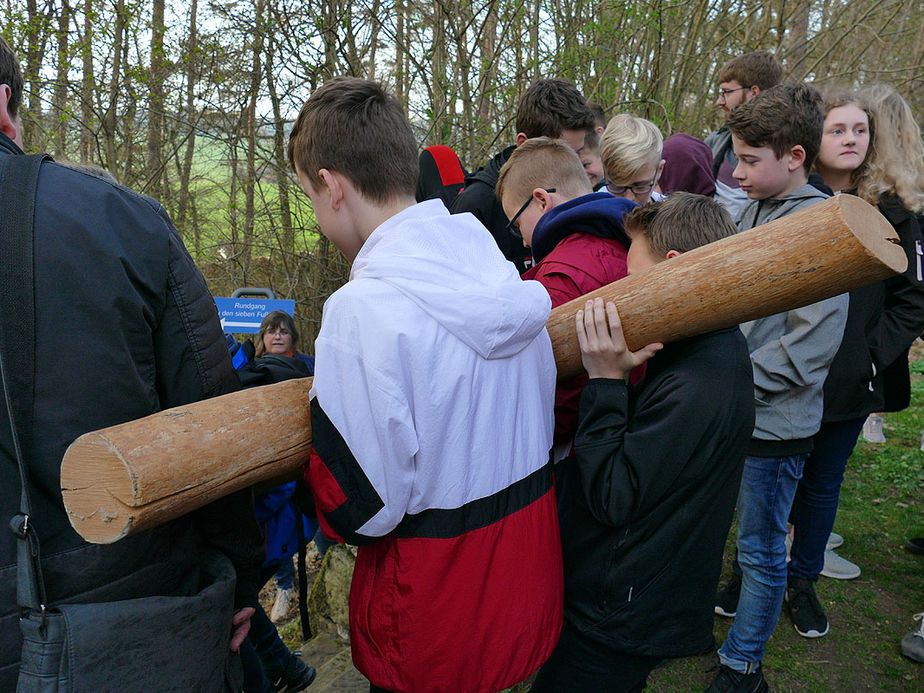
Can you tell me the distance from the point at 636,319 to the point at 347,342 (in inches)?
31.6

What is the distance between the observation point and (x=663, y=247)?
193cm

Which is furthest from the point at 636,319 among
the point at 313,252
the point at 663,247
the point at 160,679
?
the point at 313,252

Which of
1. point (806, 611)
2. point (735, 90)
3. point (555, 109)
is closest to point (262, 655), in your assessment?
point (806, 611)

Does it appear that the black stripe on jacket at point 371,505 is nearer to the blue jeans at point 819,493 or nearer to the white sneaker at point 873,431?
the blue jeans at point 819,493

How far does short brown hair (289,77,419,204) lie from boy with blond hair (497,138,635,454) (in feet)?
2.14

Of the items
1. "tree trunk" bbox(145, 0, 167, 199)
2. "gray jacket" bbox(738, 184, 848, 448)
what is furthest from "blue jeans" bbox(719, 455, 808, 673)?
"tree trunk" bbox(145, 0, 167, 199)

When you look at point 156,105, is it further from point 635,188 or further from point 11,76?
point 11,76

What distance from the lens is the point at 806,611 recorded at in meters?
3.47

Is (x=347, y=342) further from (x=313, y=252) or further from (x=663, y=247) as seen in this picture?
(x=313, y=252)

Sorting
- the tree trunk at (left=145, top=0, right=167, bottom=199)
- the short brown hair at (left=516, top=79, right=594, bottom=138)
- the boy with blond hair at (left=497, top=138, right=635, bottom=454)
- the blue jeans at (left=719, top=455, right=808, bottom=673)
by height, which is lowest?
the blue jeans at (left=719, top=455, right=808, bottom=673)

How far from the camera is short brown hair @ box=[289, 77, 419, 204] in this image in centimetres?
169

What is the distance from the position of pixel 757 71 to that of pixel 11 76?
13.4 feet

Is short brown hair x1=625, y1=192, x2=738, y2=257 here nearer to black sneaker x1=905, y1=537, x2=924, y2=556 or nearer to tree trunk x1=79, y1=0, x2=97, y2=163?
black sneaker x1=905, y1=537, x2=924, y2=556

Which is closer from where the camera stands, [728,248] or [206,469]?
[206,469]
